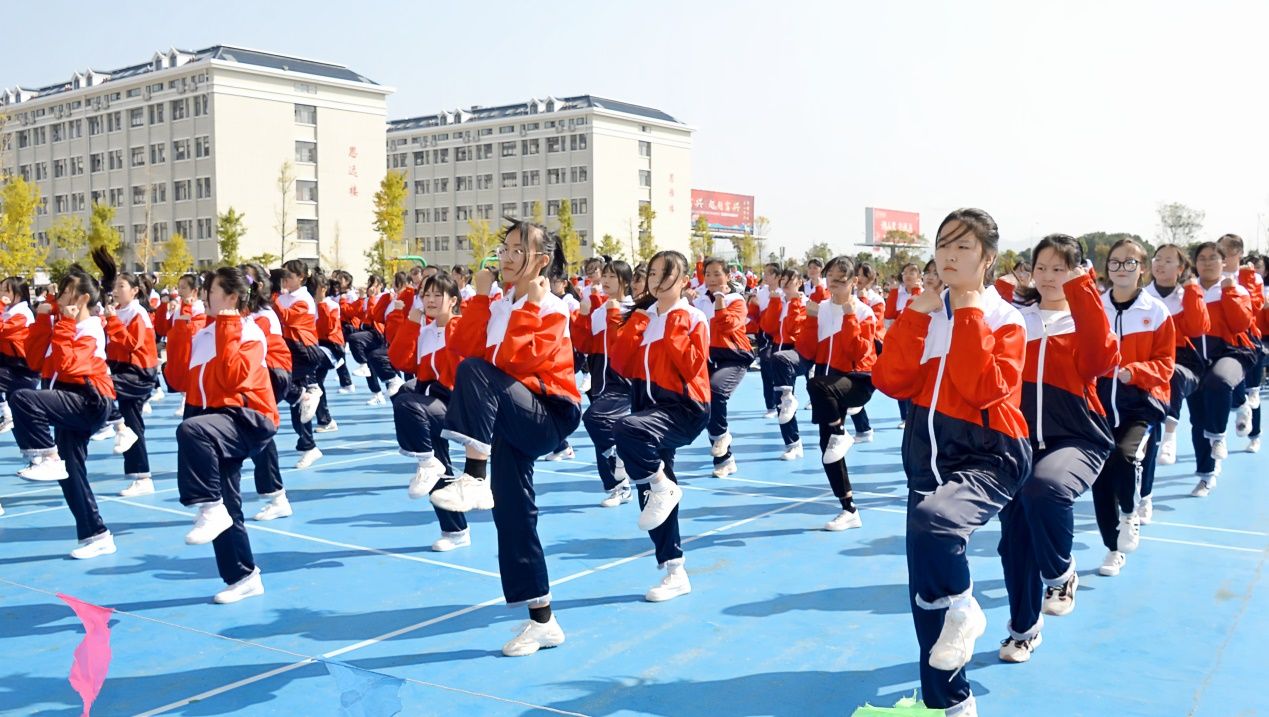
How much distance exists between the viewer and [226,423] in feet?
17.7

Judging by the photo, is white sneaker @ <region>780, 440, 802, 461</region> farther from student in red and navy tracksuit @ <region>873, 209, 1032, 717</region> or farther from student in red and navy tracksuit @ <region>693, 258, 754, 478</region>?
student in red and navy tracksuit @ <region>873, 209, 1032, 717</region>

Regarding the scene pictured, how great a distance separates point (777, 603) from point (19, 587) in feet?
13.1

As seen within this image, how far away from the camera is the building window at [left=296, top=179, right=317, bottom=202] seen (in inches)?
2286

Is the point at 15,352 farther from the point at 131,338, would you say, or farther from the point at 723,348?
the point at 723,348

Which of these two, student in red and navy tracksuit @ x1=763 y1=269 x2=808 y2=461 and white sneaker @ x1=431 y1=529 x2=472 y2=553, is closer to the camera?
white sneaker @ x1=431 y1=529 x2=472 y2=553

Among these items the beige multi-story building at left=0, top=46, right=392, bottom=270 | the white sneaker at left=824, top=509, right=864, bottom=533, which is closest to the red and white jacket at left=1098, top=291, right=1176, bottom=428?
the white sneaker at left=824, top=509, right=864, bottom=533

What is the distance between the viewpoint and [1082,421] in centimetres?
451

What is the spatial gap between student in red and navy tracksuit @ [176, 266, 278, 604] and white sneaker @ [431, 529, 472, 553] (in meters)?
1.12

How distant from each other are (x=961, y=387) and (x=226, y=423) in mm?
3621

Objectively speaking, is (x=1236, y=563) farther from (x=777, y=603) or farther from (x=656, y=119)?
(x=656, y=119)

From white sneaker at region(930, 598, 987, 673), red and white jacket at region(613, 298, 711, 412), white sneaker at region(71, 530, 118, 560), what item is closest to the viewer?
white sneaker at region(930, 598, 987, 673)

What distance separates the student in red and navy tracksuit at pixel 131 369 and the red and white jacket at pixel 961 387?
21.3ft

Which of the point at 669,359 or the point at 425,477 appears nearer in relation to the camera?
the point at 669,359

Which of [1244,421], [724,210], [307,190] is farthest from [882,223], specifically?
[1244,421]
